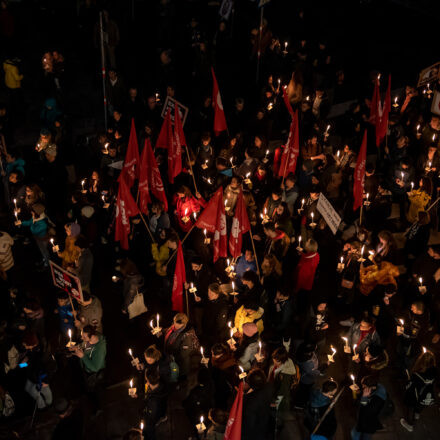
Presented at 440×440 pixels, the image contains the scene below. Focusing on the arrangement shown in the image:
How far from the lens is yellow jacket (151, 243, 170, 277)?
10.5 m

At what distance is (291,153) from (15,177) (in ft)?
17.6

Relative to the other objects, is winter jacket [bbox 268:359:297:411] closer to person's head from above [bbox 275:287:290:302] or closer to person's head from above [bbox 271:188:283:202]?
person's head from above [bbox 275:287:290:302]

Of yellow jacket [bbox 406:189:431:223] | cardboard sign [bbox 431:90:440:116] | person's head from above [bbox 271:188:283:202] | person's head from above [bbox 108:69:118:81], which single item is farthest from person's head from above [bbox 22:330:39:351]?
cardboard sign [bbox 431:90:440:116]

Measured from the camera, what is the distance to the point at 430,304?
1032cm

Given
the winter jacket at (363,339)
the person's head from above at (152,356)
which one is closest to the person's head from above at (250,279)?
the winter jacket at (363,339)

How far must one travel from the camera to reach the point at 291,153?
11836 mm

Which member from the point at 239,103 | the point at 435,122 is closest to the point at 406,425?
the point at 435,122

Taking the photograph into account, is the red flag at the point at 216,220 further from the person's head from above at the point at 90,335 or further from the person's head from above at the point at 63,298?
the person's head from above at the point at 90,335

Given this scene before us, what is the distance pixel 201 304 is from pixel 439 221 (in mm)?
6004

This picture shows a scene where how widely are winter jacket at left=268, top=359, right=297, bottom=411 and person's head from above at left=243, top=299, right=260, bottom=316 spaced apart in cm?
94

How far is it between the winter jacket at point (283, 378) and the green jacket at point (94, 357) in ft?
8.07

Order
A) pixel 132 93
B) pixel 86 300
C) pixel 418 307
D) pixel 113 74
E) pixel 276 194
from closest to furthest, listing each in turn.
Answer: pixel 86 300, pixel 418 307, pixel 276 194, pixel 113 74, pixel 132 93

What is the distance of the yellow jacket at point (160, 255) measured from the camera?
10.5m

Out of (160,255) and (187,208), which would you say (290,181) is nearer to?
(187,208)
